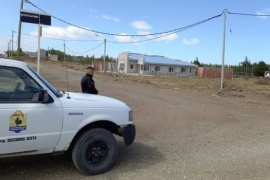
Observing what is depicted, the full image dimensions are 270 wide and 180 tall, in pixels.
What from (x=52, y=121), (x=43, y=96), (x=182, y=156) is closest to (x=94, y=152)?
(x=52, y=121)

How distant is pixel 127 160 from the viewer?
6152 mm

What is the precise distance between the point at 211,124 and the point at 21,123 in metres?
6.70

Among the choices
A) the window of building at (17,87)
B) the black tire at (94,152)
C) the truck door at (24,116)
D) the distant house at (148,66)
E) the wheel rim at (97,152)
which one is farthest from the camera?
the distant house at (148,66)

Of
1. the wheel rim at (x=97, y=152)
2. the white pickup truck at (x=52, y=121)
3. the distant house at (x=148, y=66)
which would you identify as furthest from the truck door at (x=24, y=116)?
the distant house at (x=148, y=66)

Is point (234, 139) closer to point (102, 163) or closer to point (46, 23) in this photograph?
point (102, 163)

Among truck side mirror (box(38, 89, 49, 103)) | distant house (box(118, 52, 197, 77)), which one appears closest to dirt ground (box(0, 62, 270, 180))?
truck side mirror (box(38, 89, 49, 103))

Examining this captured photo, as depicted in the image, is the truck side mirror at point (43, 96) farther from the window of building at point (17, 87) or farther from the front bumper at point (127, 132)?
the front bumper at point (127, 132)

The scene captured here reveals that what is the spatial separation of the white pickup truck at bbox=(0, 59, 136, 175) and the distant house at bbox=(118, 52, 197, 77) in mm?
59582

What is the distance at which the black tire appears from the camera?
5.27 meters

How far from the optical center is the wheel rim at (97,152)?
17.7ft

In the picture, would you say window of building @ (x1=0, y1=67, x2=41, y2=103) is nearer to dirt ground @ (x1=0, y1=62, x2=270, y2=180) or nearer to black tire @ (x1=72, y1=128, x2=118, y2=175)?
black tire @ (x1=72, y1=128, x2=118, y2=175)

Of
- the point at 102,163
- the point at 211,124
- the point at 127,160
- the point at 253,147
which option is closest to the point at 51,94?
the point at 102,163

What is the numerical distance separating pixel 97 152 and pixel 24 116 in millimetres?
1381

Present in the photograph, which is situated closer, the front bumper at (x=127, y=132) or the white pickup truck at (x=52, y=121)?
the white pickup truck at (x=52, y=121)
